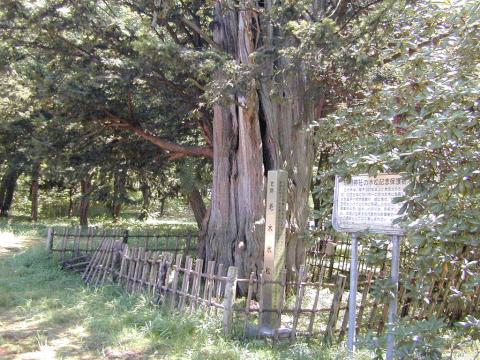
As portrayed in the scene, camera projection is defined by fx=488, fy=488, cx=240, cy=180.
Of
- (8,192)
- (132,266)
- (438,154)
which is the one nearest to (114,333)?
(132,266)

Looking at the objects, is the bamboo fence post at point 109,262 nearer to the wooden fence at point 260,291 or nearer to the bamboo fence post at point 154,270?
the wooden fence at point 260,291

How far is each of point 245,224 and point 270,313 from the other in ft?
9.43

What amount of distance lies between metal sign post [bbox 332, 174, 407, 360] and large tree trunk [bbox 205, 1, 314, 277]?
4.10 m

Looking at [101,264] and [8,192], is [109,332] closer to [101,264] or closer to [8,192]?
[101,264]

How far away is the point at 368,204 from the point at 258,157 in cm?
459

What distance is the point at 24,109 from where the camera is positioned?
15336mm

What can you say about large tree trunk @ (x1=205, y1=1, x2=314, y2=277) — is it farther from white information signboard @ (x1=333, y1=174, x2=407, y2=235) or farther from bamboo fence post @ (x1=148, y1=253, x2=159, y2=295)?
white information signboard @ (x1=333, y1=174, x2=407, y2=235)

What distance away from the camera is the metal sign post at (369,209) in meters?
3.76

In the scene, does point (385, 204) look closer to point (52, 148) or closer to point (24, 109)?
point (52, 148)

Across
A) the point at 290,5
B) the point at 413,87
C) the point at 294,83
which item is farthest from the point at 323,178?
the point at 294,83

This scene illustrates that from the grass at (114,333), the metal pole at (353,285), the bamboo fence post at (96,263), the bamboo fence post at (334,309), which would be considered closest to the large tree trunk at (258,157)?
the bamboo fence post at (96,263)

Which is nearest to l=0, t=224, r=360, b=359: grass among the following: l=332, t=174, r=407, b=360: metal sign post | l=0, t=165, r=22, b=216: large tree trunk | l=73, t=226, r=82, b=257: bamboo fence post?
l=332, t=174, r=407, b=360: metal sign post

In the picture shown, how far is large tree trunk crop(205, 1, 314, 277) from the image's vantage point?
842 cm

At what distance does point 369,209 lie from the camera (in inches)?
158
